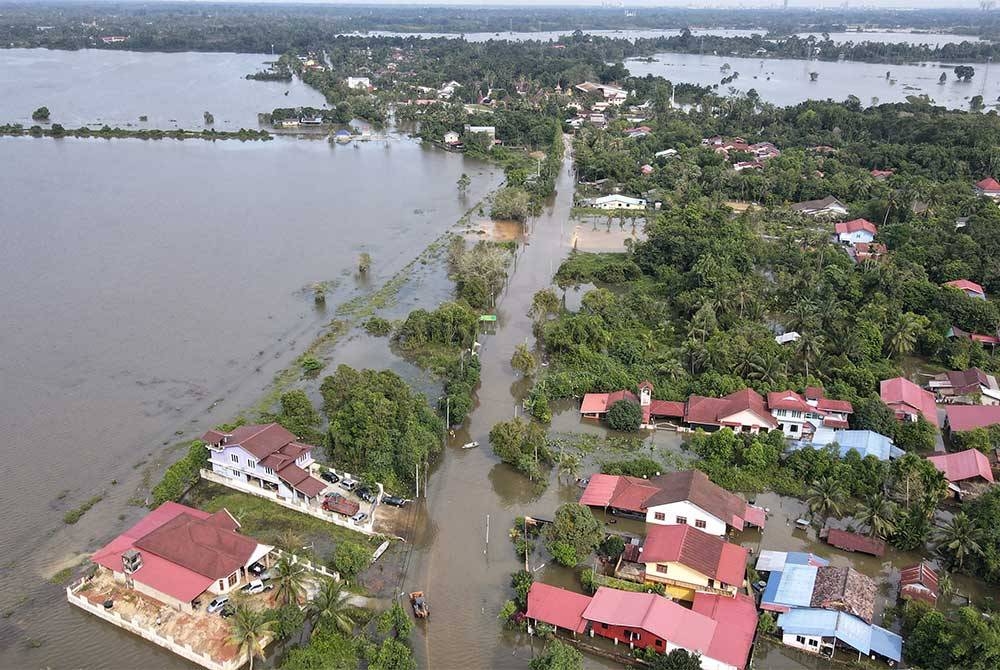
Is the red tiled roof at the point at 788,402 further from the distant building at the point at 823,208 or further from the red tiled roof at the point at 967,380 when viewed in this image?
the distant building at the point at 823,208

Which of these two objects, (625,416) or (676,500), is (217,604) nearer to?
(676,500)

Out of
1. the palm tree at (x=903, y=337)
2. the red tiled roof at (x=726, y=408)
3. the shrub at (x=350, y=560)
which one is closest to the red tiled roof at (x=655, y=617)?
the shrub at (x=350, y=560)

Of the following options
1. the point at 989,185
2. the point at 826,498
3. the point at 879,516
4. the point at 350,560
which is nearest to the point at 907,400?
the point at 879,516

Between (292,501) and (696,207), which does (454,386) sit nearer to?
(292,501)

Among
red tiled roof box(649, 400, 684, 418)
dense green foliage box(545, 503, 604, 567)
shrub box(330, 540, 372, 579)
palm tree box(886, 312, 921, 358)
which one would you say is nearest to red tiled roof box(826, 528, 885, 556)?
dense green foliage box(545, 503, 604, 567)

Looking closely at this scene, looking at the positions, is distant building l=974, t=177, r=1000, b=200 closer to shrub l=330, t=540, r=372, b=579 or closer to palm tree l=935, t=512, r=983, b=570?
palm tree l=935, t=512, r=983, b=570

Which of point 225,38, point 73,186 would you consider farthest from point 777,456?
point 225,38

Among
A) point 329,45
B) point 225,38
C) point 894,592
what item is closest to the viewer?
point 894,592
